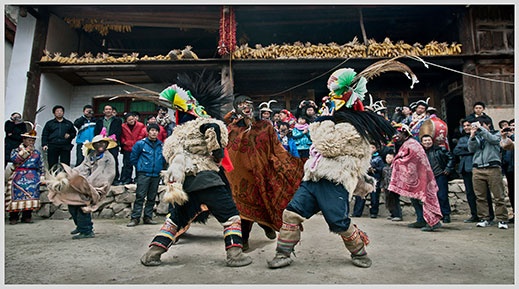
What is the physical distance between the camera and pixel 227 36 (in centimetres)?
938

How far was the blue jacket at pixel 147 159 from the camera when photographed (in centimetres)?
621

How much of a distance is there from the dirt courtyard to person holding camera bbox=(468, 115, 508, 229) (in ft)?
0.91

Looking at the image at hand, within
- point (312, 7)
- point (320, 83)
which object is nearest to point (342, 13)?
point (312, 7)

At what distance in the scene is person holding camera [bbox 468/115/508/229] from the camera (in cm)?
555

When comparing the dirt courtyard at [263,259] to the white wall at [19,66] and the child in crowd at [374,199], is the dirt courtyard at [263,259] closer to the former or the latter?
the child in crowd at [374,199]

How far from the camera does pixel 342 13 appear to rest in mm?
10547

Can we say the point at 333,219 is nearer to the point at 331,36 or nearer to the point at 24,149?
the point at 24,149

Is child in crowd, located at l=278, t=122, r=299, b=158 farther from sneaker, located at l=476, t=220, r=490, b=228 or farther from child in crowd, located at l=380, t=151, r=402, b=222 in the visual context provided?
sneaker, located at l=476, t=220, r=490, b=228

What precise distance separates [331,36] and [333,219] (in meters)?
9.63

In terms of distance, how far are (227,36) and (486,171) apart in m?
6.35

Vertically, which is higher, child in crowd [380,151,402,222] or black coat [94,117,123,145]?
black coat [94,117,123,145]

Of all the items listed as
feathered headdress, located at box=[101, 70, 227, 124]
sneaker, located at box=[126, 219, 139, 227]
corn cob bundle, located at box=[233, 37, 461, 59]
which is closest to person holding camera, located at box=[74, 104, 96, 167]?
sneaker, located at box=[126, 219, 139, 227]

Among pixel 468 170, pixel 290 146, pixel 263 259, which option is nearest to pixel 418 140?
pixel 468 170

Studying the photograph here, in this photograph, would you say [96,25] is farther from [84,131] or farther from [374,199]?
[374,199]
